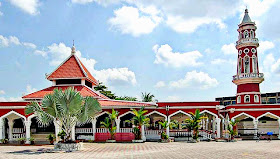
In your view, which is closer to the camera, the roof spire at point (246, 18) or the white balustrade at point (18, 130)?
the white balustrade at point (18, 130)

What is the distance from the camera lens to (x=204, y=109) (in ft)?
86.6

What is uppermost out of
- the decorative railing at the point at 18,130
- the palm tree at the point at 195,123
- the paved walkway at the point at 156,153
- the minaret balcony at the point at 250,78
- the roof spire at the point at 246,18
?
the roof spire at the point at 246,18

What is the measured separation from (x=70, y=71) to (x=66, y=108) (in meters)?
12.1

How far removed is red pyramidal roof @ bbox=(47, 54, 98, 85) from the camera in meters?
28.7

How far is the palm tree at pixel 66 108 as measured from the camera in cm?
1767

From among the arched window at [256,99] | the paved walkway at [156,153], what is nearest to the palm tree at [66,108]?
the paved walkway at [156,153]

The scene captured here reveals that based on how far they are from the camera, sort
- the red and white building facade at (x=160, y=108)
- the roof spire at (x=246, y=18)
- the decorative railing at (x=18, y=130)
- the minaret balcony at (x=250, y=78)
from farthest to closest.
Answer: the roof spire at (x=246, y=18), the minaret balcony at (x=250, y=78), the decorative railing at (x=18, y=130), the red and white building facade at (x=160, y=108)

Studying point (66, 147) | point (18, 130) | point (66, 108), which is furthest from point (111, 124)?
point (18, 130)

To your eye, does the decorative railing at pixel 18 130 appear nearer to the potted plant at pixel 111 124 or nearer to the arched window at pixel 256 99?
the potted plant at pixel 111 124

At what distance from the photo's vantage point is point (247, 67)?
32.5 m

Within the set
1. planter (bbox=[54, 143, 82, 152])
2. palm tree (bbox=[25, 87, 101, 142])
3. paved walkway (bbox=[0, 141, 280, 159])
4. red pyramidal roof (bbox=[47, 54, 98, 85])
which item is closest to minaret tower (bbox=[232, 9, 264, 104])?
paved walkway (bbox=[0, 141, 280, 159])

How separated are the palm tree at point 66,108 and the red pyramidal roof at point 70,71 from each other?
33.8 ft

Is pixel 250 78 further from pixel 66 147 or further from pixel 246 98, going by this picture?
pixel 66 147

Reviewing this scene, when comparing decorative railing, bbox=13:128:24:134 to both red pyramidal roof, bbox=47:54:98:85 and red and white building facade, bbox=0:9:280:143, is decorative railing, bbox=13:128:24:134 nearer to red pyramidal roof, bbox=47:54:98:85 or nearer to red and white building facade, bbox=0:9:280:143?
red and white building facade, bbox=0:9:280:143
